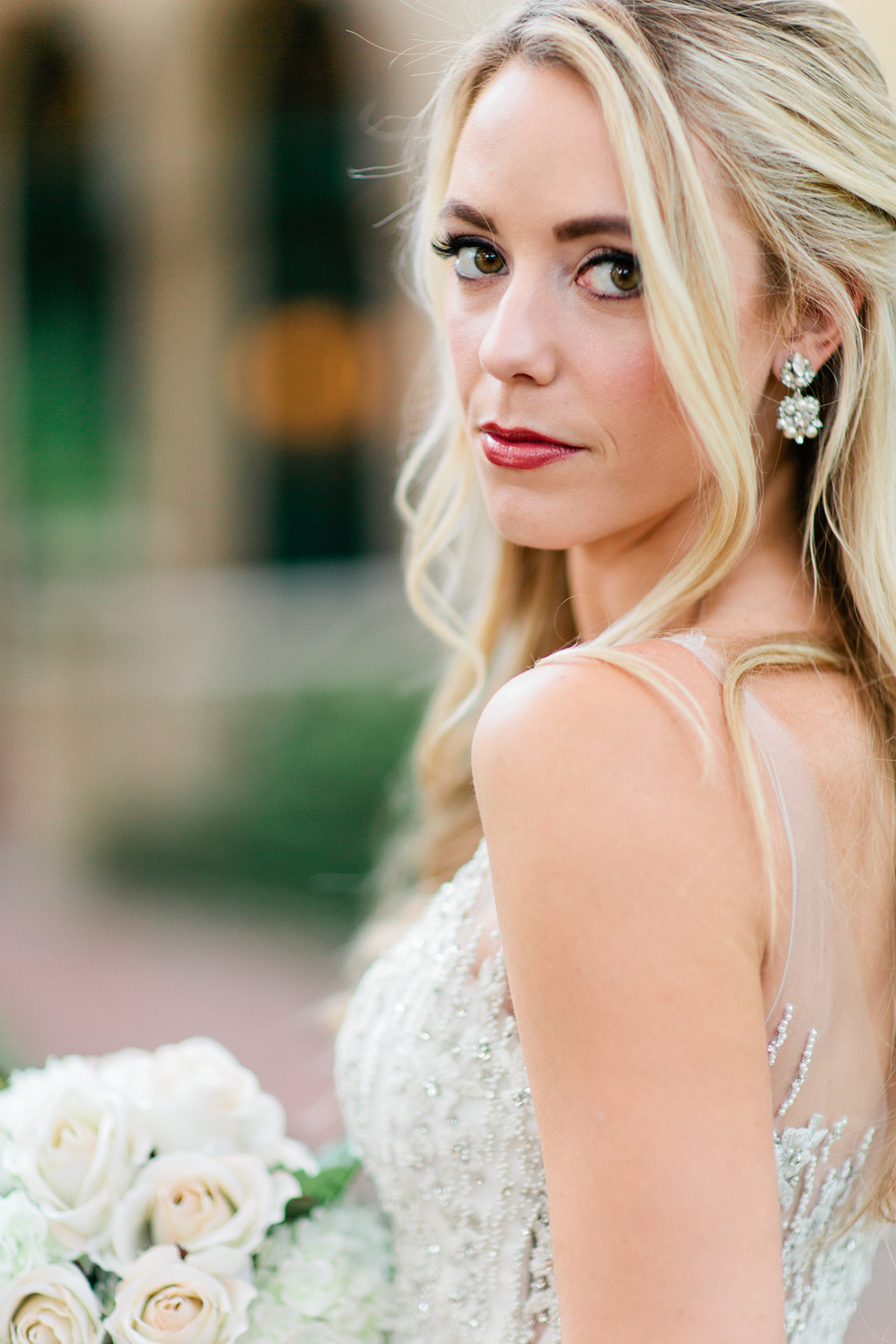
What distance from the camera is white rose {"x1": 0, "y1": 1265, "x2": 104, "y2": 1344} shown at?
5.26 feet

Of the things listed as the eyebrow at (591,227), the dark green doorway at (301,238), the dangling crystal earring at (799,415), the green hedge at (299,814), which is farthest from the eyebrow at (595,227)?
the dark green doorway at (301,238)

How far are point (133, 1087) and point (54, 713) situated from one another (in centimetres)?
830

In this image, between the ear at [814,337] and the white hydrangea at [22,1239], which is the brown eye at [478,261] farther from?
the white hydrangea at [22,1239]

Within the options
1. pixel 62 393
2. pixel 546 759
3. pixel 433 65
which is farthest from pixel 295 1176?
pixel 62 393

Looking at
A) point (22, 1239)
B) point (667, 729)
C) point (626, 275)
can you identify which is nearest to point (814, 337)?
point (626, 275)

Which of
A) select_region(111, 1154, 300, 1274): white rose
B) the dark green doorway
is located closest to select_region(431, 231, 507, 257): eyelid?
select_region(111, 1154, 300, 1274): white rose

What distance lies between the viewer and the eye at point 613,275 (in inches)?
62.1

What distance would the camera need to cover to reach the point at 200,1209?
67.2 inches

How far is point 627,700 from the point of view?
4.28 ft

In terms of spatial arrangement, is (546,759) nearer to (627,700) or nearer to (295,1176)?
(627,700)

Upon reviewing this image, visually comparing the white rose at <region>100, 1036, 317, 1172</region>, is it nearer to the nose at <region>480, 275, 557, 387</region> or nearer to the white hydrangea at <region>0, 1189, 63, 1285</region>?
the white hydrangea at <region>0, 1189, 63, 1285</region>

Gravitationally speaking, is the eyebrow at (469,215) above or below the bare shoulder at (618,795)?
above

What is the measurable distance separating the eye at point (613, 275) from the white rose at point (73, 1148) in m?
1.28

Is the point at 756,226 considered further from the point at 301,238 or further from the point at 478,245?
the point at 301,238
